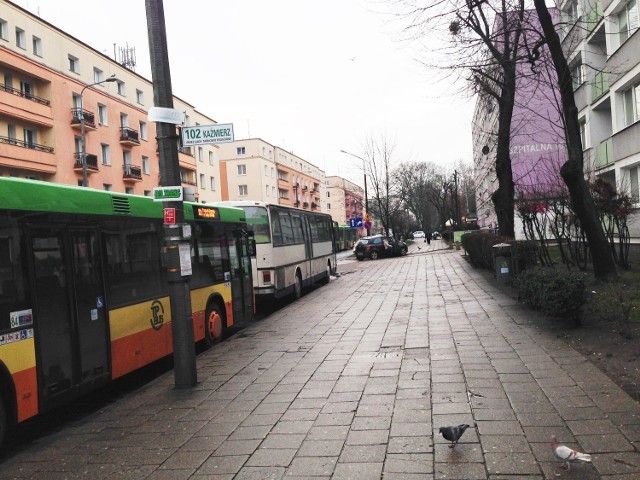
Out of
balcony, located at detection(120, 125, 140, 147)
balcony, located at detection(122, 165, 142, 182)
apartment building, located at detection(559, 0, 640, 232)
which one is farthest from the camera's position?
balcony, located at detection(122, 165, 142, 182)

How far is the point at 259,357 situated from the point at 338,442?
391 cm

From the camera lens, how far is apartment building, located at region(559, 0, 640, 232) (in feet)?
65.2

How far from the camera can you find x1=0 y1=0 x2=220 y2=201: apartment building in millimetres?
31094

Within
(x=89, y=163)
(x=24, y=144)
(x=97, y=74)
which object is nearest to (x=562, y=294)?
(x=24, y=144)

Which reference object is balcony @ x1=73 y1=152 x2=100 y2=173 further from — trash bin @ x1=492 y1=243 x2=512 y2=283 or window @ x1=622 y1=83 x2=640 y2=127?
window @ x1=622 y1=83 x2=640 y2=127

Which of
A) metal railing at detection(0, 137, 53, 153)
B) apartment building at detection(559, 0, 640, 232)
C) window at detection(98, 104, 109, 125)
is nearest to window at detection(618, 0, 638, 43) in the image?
apartment building at detection(559, 0, 640, 232)

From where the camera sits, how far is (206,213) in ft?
32.8

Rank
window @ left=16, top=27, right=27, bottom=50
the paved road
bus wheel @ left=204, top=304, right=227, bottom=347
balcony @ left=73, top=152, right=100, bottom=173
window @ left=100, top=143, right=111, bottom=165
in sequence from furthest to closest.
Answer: window @ left=100, top=143, right=111, bottom=165 < balcony @ left=73, top=152, right=100, bottom=173 < window @ left=16, top=27, right=27, bottom=50 < bus wheel @ left=204, top=304, right=227, bottom=347 < the paved road

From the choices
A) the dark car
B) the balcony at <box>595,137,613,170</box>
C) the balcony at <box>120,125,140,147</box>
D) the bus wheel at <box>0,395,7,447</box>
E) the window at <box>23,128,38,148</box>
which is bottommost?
the bus wheel at <box>0,395,7,447</box>

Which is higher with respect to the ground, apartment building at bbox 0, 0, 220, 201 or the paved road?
apartment building at bbox 0, 0, 220, 201

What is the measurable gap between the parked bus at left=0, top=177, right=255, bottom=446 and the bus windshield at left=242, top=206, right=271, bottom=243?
261 inches

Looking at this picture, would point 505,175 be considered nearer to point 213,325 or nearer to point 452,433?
point 213,325

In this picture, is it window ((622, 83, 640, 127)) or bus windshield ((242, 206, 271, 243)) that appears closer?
bus windshield ((242, 206, 271, 243))

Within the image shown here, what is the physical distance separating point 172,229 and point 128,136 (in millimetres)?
38434
